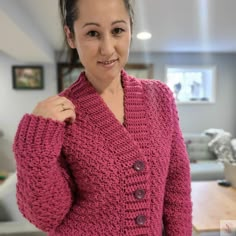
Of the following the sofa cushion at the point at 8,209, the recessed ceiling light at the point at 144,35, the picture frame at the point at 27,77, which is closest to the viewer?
the sofa cushion at the point at 8,209

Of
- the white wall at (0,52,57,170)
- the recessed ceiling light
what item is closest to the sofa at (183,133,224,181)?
the recessed ceiling light

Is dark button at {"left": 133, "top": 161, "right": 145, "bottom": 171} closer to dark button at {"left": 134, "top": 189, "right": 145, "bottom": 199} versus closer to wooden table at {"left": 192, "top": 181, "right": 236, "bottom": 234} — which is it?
dark button at {"left": 134, "top": 189, "right": 145, "bottom": 199}

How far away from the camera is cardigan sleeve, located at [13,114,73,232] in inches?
18.8

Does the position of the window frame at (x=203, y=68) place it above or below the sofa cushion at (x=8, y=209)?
above

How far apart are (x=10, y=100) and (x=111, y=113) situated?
392 cm

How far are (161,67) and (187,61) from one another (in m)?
0.44

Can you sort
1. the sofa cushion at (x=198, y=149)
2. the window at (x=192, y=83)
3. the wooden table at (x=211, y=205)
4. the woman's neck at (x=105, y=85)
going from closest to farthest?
the woman's neck at (x=105, y=85) → the wooden table at (x=211, y=205) → the sofa cushion at (x=198, y=149) → the window at (x=192, y=83)

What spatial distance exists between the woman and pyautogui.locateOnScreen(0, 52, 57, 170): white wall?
3737 millimetres

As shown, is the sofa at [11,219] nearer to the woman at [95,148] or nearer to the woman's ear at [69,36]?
the woman at [95,148]

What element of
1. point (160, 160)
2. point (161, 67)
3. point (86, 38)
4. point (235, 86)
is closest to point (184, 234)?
point (160, 160)

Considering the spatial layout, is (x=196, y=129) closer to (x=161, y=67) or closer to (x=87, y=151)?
(x=161, y=67)

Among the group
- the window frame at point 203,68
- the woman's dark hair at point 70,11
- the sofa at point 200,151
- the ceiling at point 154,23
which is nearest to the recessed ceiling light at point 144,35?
the ceiling at point 154,23

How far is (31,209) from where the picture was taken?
50 cm

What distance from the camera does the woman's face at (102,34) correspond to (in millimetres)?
509
